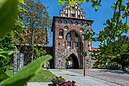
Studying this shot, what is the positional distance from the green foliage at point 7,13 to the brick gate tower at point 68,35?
54.0m

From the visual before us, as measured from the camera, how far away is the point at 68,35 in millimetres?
58281

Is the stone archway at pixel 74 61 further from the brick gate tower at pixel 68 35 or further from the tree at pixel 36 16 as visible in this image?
the tree at pixel 36 16

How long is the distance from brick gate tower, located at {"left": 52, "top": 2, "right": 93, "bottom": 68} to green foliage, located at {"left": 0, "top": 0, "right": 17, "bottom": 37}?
177 ft

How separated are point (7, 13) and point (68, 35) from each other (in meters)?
58.1

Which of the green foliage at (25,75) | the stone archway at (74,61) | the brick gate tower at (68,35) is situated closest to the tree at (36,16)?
the brick gate tower at (68,35)

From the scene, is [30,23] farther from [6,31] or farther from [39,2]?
[6,31]

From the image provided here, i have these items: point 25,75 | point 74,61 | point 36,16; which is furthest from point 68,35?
point 25,75

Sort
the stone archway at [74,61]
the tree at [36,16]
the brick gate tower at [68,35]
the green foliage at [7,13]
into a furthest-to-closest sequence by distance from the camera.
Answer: the stone archway at [74,61] < the brick gate tower at [68,35] < the tree at [36,16] < the green foliage at [7,13]

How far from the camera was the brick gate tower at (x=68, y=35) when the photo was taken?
55188mm

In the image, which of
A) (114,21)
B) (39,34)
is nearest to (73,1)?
(114,21)

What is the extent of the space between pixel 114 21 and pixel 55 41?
5246 cm

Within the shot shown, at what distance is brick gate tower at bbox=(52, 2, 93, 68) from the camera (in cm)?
5519

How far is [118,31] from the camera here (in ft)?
10.5

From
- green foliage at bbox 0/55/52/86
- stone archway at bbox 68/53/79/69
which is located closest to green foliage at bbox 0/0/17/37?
green foliage at bbox 0/55/52/86
